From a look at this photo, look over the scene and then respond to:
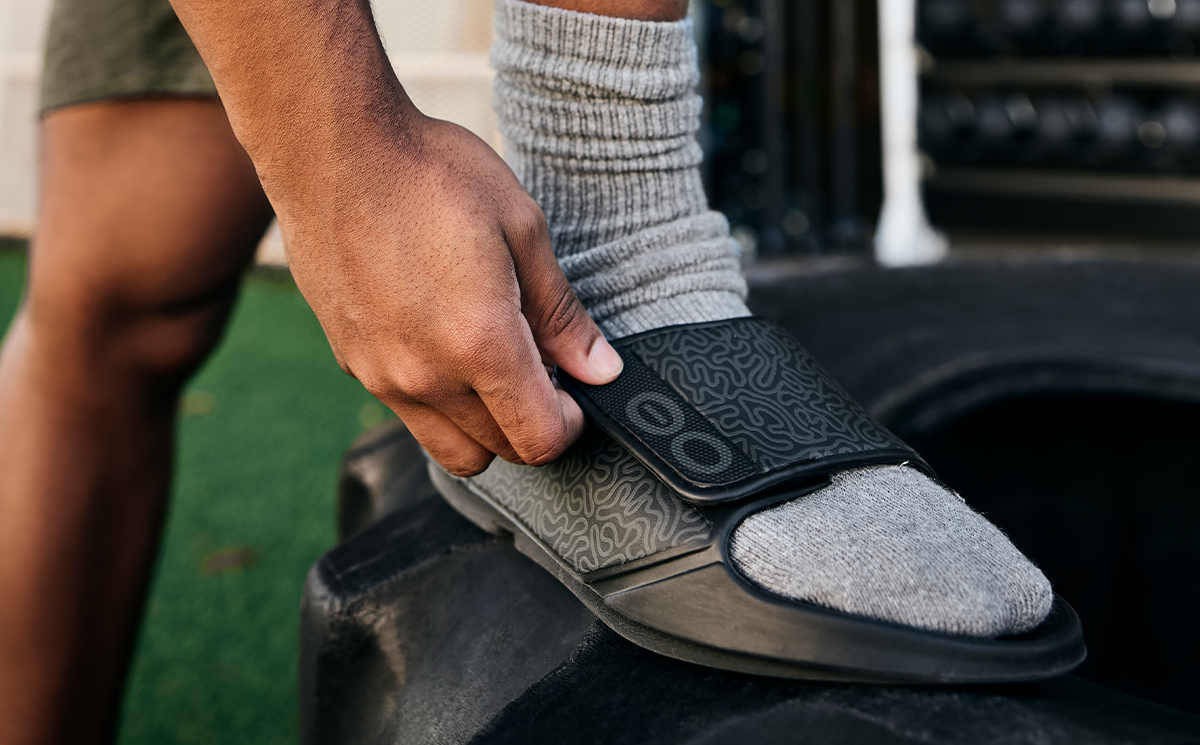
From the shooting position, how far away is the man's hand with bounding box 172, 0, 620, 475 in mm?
418

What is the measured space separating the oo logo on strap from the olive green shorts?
490 millimetres

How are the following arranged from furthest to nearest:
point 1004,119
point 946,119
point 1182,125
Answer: point 946,119, point 1004,119, point 1182,125

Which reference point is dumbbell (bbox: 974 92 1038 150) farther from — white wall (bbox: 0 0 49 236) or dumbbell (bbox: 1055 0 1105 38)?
white wall (bbox: 0 0 49 236)

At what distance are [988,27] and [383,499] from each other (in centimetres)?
368

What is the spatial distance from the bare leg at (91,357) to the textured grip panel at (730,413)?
0.42 m

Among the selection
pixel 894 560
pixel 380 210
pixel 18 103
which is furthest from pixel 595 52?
pixel 18 103

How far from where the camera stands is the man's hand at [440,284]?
1.40 ft

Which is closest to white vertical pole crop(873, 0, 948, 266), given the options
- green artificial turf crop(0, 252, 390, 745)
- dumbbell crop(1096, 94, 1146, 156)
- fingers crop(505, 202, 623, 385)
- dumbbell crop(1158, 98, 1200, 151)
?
dumbbell crop(1096, 94, 1146, 156)

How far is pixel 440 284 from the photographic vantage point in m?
0.43

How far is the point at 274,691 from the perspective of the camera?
40.2 inches

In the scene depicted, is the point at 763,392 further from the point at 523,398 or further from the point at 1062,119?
the point at 1062,119

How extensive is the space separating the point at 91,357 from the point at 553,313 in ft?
1.50

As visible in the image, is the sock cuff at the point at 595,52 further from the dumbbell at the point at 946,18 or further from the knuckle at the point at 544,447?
the dumbbell at the point at 946,18

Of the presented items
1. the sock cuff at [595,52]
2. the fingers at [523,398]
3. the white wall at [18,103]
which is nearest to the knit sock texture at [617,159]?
the sock cuff at [595,52]
